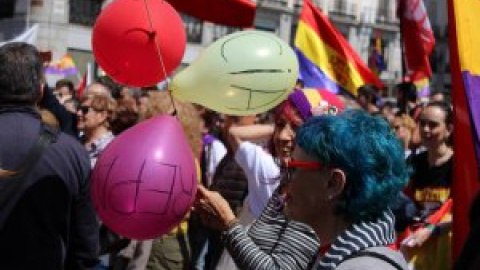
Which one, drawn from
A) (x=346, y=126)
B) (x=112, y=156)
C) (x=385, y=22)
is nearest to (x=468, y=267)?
(x=346, y=126)

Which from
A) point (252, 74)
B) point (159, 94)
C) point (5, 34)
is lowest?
point (5, 34)

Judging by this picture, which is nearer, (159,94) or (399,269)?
(399,269)

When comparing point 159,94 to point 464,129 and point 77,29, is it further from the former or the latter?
point 77,29

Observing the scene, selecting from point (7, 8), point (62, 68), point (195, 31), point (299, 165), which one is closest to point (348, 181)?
point (299, 165)

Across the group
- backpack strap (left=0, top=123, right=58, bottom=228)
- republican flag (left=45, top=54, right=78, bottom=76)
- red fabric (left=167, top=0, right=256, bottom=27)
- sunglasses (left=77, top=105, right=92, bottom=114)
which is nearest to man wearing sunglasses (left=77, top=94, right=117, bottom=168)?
sunglasses (left=77, top=105, right=92, bottom=114)

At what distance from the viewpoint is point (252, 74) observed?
2.88 m

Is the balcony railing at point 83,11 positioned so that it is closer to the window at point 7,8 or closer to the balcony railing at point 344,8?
the window at point 7,8

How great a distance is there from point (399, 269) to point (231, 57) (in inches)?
49.2

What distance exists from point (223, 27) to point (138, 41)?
25589 millimetres

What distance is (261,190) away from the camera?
11.3 ft

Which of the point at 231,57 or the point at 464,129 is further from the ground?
the point at 231,57

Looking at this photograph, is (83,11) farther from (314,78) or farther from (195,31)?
(314,78)

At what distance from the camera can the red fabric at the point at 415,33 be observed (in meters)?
7.62

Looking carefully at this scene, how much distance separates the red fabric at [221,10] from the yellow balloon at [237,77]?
131cm
